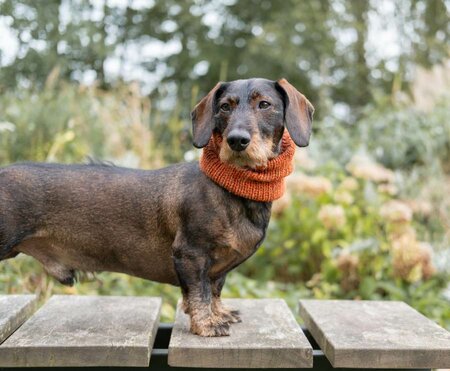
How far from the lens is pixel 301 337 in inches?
102

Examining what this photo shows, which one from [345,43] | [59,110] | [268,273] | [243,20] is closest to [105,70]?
[243,20]

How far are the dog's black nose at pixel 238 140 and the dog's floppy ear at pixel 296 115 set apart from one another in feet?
0.98

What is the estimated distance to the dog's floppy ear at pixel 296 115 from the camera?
2.41 meters

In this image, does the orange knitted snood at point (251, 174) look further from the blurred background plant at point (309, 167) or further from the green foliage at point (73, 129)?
the green foliage at point (73, 129)

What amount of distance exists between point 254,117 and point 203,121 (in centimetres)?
25

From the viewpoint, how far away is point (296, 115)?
245 centimetres

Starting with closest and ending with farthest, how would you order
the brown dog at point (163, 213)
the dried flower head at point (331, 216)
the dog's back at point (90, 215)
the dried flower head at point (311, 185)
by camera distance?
the brown dog at point (163, 213), the dog's back at point (90, 215), the dried flower head at point (331, 216), the dried flower head at point (311, 185)

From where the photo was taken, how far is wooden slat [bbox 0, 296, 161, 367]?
2346 mm

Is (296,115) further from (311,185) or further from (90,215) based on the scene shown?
(311,185)

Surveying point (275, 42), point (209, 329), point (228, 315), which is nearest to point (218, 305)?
point (228, 315)

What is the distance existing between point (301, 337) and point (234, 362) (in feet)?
1.26

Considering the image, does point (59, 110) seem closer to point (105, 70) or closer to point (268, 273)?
point (268, 273)

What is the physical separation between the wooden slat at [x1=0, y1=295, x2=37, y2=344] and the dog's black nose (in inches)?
54.5

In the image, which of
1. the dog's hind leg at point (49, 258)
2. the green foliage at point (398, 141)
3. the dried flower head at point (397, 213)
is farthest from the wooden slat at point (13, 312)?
the green foliage at point (398, 141)
